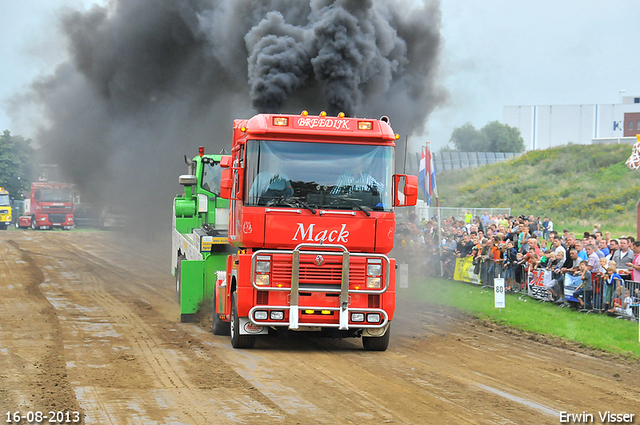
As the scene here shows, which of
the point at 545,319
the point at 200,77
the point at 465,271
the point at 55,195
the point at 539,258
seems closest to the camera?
the point at 545,319

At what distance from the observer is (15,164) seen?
6650 cm

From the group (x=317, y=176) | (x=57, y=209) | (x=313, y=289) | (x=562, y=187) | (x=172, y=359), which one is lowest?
(x=172, y=359)

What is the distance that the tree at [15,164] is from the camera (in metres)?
65.6

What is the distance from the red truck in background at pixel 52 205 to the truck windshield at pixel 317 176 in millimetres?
37118

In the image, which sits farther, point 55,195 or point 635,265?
point 55,195

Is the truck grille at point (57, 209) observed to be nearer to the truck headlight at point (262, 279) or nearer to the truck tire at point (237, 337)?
the truck tire at point (237, 337)

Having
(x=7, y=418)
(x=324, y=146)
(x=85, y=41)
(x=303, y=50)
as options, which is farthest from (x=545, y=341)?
(x=85, y=41)

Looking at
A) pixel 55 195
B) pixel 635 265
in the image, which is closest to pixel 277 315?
pixel 635 265

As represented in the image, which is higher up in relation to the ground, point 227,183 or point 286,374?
point 227,183

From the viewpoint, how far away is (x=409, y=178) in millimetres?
9289

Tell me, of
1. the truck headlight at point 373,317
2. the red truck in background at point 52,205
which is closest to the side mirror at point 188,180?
the truck headlight at point 373,317

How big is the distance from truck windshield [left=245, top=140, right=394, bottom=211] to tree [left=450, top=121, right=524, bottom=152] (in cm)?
8265

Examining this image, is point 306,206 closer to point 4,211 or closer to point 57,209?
→ point 57,209

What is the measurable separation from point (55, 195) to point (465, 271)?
1270 inches
